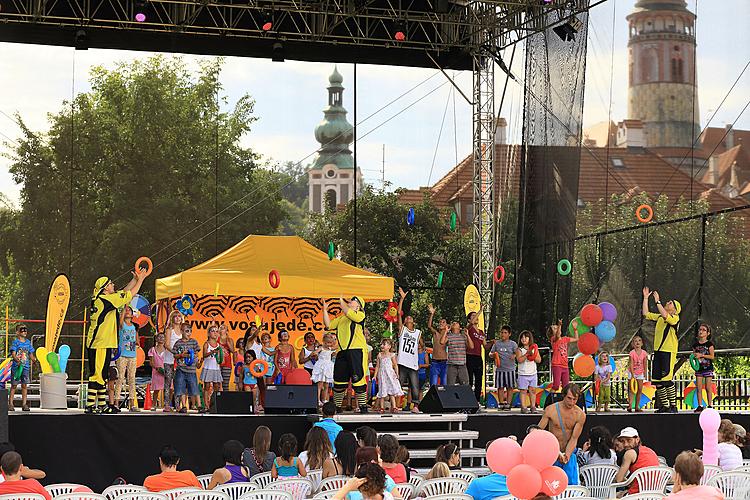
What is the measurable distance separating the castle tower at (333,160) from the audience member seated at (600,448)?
14095 mm

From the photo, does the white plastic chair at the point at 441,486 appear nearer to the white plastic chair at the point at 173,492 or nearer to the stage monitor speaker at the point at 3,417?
the white plastic chair at the point at 173,492

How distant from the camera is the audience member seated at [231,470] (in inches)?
323

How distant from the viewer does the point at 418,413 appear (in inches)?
543

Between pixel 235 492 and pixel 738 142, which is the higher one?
pixel 738 142

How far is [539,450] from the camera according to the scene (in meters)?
5.10

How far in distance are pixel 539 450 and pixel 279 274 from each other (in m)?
12.3

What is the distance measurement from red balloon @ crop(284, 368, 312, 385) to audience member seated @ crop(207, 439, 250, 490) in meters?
6.23

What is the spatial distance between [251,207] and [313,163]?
287 cm

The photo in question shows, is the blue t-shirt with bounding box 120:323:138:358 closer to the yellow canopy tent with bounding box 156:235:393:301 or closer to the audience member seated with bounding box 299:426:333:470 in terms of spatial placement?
the yellow canopy tent with bounding box 156:235:393:301

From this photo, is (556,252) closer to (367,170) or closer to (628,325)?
(628,325)

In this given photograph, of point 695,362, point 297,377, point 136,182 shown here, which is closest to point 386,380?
point 297,377

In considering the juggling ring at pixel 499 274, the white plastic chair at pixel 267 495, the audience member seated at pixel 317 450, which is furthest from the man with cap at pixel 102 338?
the juggling ring at pixel 499 274

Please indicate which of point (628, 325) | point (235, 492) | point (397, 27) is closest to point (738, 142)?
point (628, 325)

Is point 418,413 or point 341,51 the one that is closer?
point 418,413
